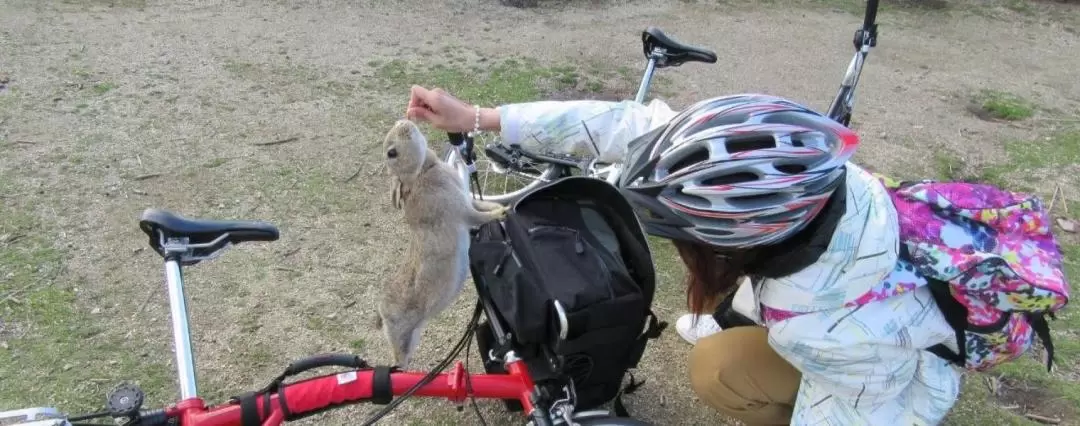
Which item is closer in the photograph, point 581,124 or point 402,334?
point 581,124

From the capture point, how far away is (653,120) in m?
2.34

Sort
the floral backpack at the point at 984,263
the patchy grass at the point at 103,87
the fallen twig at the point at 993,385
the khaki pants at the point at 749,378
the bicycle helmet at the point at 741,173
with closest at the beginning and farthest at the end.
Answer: the bicycle helmet at the point at 741,173 → the floral backpack at the point at 984,263 → the khaki pants at the point at 749,378 → the fallen twig at the point at 993,385 → the patchy grass at the point at 103,87

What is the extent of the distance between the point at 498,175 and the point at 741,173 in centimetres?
253

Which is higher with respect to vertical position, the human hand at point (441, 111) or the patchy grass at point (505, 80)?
the human hand at point (441, 111)

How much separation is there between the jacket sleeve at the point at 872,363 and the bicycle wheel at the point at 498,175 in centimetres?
150

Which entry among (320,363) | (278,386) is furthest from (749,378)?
(278,386)

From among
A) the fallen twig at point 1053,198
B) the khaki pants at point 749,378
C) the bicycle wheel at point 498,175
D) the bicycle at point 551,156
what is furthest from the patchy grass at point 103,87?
the fallen twig at point 1053,198

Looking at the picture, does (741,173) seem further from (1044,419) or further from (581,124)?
(1044,419)

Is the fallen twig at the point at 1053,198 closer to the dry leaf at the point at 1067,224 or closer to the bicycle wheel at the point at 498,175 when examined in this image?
the dry leaf at the point at 1067,224

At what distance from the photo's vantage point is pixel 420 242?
102 inches

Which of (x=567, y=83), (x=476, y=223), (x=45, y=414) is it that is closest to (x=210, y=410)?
(x=45, y=414)

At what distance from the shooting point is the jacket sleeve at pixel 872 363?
1.91 metres

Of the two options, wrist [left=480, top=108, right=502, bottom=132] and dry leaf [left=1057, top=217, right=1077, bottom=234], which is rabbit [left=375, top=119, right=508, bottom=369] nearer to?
wrist [left=480, top=108, right=502, bottom=132]

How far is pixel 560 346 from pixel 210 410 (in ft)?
2.90
